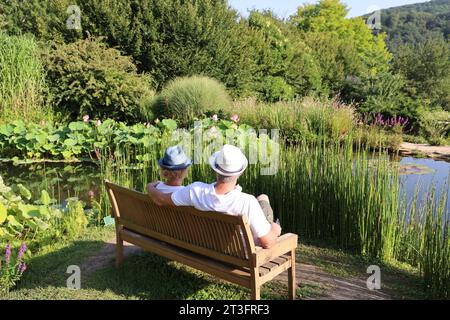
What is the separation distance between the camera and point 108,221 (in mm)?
4578

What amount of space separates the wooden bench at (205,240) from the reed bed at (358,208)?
1.06 meters

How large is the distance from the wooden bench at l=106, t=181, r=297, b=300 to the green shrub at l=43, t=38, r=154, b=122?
24.2 ft

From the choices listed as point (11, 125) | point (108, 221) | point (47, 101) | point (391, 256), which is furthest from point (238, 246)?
point (47, 101)

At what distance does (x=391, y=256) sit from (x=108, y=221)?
264cm

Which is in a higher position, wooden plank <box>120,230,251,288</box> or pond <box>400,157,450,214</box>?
wooden plank <box>120,230,251,288</box>

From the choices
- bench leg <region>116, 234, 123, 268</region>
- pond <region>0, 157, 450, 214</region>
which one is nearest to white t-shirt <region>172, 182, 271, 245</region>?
bench leg <region>116, 234, 123, 268</region>

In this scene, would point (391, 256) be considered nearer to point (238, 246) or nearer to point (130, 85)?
point (238, 246)

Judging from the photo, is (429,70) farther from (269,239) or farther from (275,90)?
(269,239)

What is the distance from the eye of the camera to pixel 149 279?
3201 mm

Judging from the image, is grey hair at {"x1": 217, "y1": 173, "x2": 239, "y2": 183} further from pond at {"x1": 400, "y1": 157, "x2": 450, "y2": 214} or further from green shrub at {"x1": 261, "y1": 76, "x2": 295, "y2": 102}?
green shrub at {"x1": 261, "y1": 76, "x2": 295, "y2": 102}

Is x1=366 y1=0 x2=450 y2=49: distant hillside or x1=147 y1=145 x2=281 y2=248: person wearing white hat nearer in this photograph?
x1=147 y1=145 x2=281 y2=248: person wearing white hat

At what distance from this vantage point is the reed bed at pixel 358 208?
318 cm

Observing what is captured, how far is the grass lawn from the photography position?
300 cm

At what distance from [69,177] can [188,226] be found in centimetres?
487
